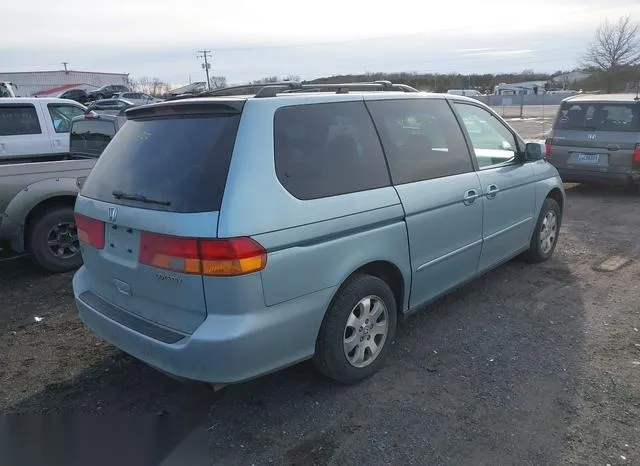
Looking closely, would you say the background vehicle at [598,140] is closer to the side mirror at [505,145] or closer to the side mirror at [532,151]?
the side mirror at [532,151]

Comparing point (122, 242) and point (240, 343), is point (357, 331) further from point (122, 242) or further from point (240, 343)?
point (122, 242)

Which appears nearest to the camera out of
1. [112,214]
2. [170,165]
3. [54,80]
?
[170,165]

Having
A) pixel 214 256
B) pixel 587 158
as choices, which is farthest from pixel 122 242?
pixel 587 158

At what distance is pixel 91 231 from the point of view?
3.24 metres

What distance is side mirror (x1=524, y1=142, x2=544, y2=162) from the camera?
16.1ft

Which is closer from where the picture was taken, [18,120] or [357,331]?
[357,331]

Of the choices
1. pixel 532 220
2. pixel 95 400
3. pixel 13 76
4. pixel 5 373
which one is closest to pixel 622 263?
pixel 532 220

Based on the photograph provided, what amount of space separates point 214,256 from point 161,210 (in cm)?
42

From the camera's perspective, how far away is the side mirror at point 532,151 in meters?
4.91

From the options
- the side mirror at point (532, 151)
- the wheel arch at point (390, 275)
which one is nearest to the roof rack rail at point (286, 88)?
the wheel arch at point (390, 275)

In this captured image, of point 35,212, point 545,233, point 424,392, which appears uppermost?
point 35,212

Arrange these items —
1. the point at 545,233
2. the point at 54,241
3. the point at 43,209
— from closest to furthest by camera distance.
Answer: the point at 545,233 < the point at 43,209 < the point at 54,241

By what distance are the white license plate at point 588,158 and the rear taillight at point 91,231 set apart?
7.80 m

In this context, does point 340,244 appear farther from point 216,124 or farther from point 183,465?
point 183,465
